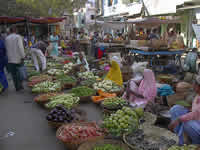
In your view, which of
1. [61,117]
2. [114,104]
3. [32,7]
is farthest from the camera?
[32,7]

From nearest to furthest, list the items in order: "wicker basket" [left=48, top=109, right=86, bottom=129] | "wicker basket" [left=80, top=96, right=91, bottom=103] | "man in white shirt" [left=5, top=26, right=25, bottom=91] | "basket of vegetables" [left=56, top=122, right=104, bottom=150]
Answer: "basket of vegetables" [left=56, top=122, right=104, bottom=150] → "wicker basket" [left=48, top=109, right=86, bottom=129] → "wicker basket" [left=80, top=96, right=91, bottom=103] → "man in white shirt" [left=5, top=26, right=25, bottom=91]

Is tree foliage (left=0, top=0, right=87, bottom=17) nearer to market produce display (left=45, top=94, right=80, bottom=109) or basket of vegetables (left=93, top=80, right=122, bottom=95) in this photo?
basket of vegetables (left=93, top=80, right=122, bottom=95)

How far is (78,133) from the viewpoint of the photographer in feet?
9.80

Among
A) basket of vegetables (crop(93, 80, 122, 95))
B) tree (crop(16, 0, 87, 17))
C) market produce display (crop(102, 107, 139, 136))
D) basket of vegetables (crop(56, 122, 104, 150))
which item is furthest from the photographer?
tree (crop(16, 0, 87, 17))

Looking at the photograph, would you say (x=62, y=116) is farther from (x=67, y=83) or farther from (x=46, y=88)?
(x=67, y=83)

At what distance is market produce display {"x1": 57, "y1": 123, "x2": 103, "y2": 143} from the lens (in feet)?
Result: 9.45

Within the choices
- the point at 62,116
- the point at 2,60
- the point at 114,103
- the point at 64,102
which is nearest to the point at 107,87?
the point at 114,103

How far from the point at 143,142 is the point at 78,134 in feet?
3.10

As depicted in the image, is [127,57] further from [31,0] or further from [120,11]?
[31,0]

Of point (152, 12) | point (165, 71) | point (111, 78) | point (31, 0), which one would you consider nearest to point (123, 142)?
point (111, 78)

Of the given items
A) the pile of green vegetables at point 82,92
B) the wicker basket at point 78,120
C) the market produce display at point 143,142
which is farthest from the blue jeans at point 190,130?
the pile of green vegetables at point 82,92

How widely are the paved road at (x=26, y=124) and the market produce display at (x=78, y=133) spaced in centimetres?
32

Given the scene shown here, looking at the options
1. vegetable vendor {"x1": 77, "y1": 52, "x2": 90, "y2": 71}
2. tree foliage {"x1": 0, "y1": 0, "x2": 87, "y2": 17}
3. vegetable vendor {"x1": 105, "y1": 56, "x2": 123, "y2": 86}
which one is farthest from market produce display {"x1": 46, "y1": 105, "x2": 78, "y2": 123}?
tree foliage {"x1": 0, "y1": 0, "x2": 87, "y2": 17}

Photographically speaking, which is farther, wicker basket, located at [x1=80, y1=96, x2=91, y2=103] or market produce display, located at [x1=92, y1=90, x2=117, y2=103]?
wicker basket, located at [x1=80, y1=96, x2=91, y2=103]
